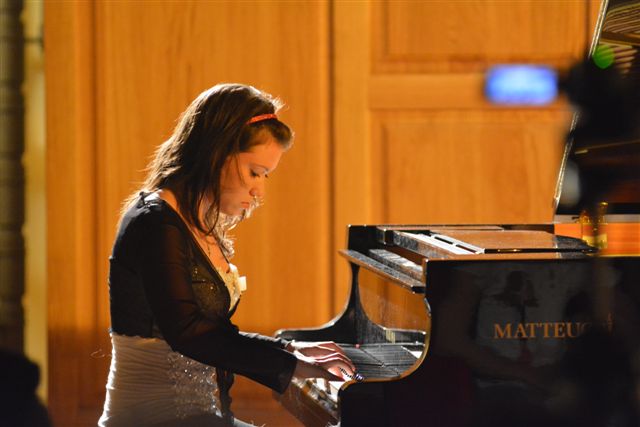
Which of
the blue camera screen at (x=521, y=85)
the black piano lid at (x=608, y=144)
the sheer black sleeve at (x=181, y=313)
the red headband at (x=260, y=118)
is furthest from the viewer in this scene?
the blue camera screen at (x=521, y=85)

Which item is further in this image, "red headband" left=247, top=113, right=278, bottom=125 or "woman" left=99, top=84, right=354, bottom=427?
"red headband" left=247, top=113, right=278, bottom=125

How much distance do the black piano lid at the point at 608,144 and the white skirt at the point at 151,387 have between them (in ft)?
2.77

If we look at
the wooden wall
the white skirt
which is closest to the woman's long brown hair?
the white skirt

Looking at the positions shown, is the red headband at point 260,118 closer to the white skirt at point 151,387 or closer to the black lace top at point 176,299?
the black lace top at point 176,299

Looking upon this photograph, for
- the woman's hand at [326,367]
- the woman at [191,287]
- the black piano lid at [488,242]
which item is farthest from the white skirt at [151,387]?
the black piano lid at [488,242]

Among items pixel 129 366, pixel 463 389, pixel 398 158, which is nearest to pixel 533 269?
pixel 463 389

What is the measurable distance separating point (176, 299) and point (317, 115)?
1980 millimetres

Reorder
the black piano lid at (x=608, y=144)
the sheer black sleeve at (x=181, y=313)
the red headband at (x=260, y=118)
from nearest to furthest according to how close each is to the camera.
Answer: the sheer black sleeve at (x=181, y=313)
the red headband at (x=260, y=118)
the black piano lid at (x=608, y=144)

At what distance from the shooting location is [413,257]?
221cm

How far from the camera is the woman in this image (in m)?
1.76

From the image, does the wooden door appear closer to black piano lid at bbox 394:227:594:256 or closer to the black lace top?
black piano lid at bbox 394:227:594:256

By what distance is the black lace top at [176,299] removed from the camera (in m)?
1.75

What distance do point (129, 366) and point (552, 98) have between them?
226 centimetres

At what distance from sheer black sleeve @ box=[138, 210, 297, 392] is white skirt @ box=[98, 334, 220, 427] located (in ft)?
0.23
